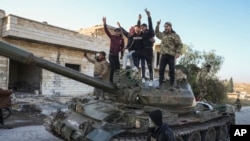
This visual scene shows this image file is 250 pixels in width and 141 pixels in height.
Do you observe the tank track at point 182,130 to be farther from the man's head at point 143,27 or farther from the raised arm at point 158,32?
the man's head at point 143,27

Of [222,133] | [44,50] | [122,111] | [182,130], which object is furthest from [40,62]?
[44,50]

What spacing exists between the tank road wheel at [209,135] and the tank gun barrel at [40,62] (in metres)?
3.60

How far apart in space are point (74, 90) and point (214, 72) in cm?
2224

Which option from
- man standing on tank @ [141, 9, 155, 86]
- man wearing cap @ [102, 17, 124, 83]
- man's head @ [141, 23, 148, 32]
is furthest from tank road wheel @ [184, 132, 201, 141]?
man's head @ [141, 23, 148, 32]

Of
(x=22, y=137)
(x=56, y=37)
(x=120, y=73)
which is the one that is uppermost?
(x=56, y=37)

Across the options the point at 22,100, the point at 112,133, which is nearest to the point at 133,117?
the point at 112,133

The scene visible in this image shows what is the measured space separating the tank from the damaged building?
796cm

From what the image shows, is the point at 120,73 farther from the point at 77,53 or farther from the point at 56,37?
the point at 77,53

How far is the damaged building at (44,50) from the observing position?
52.5ft

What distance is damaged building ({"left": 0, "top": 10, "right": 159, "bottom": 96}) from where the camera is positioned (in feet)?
52.5

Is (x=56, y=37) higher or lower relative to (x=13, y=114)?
higher

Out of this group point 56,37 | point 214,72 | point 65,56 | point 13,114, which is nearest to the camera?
point 13,114

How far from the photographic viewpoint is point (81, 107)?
810 cm

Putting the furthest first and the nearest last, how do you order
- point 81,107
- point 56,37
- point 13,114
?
point 56,37, point 13,114, point 81,107
